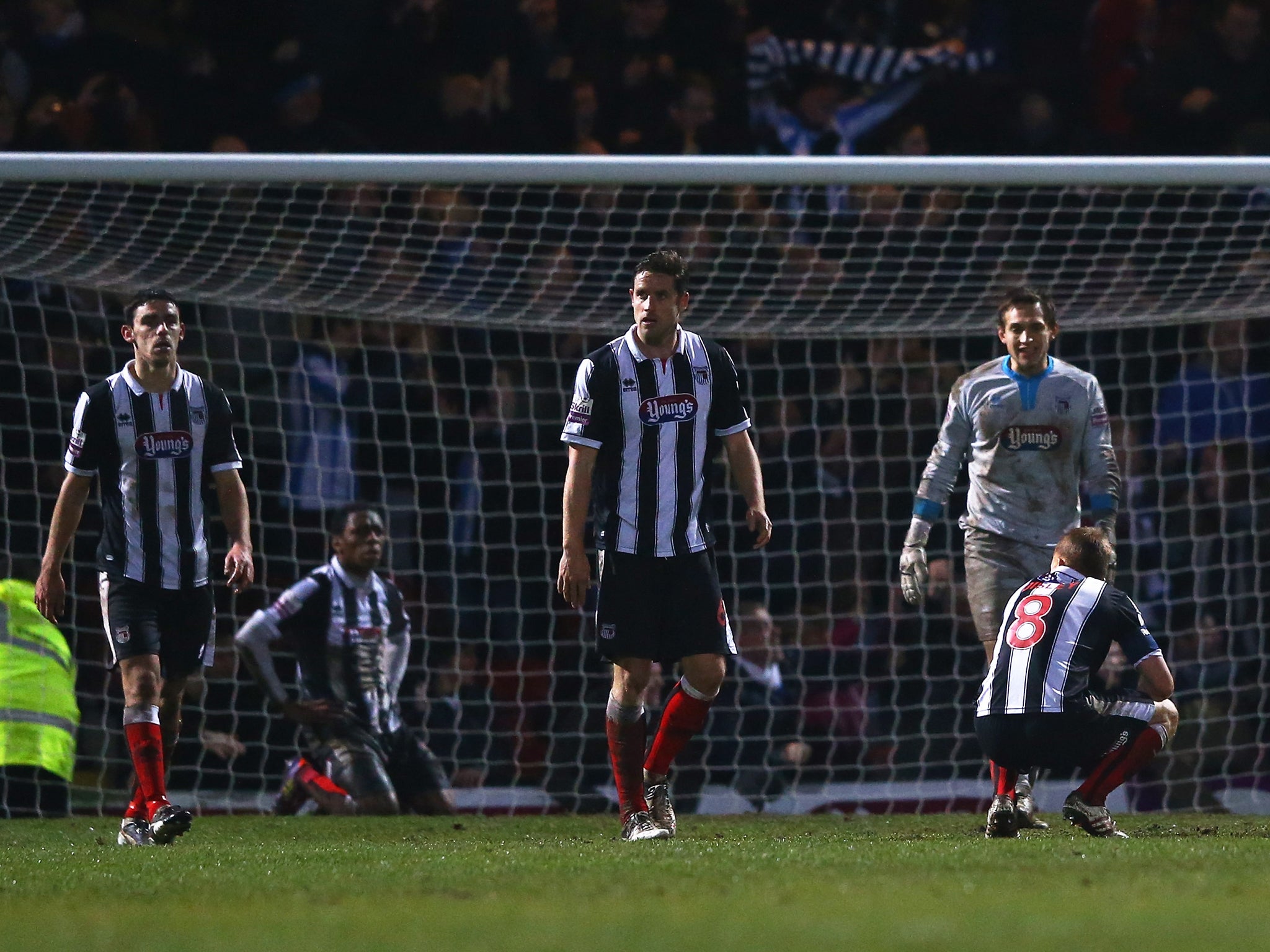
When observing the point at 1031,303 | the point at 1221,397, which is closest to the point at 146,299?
the point at 1031,303

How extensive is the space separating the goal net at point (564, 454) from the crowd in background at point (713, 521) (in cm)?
2

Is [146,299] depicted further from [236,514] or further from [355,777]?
[355,777]

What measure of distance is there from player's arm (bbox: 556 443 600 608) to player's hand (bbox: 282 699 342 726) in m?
2.61

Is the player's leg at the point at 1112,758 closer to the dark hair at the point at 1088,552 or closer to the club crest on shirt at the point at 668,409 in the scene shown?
the dark hair at the point at 1088,552

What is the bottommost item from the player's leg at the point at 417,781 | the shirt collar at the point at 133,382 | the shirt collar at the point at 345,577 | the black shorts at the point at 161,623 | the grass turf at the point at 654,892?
the player's leg at the point at 417,781

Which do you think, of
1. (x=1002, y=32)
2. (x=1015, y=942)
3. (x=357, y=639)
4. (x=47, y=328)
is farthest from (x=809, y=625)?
(x=1015, y=942)

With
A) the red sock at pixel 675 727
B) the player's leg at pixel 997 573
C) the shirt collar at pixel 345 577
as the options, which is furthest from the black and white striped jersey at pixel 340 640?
the player's leg at pixel 997 573

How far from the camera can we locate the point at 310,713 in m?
7.95

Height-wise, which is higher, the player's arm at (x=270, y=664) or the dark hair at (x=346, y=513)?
the dark hair at (x=346, y=513)

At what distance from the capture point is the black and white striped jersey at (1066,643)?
5.56m

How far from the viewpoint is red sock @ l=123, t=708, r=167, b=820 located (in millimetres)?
6012

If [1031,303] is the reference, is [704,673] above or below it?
below

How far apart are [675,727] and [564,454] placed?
370 cm

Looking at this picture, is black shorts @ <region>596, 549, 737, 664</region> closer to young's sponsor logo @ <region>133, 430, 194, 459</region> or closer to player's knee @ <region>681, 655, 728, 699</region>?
player's knee @ <region>681, 655, 728, 699</region>
